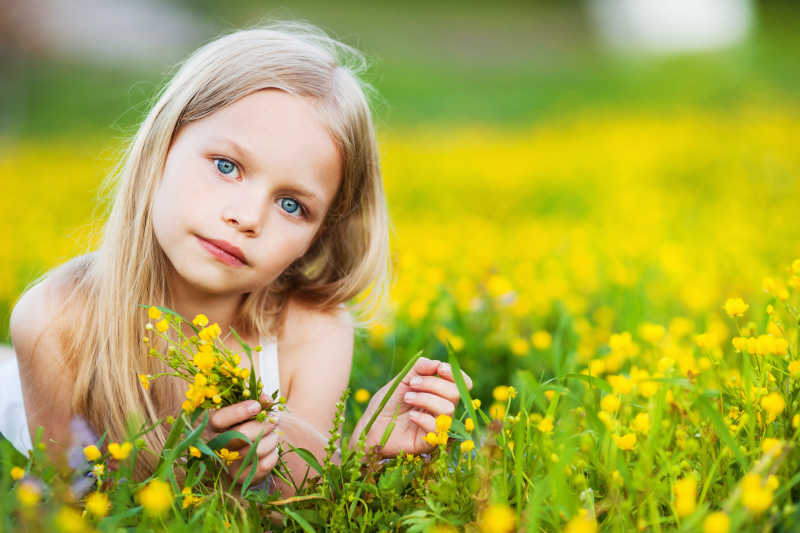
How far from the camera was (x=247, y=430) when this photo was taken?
5.23 ft

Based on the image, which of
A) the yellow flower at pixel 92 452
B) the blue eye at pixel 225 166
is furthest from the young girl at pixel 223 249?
the yellow flower at pixel 92 452

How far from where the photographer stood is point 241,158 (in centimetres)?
176

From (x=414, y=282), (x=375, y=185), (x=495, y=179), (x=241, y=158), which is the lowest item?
(x=495, y=179)

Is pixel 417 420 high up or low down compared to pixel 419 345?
up

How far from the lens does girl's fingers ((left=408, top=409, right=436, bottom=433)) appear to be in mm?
1703

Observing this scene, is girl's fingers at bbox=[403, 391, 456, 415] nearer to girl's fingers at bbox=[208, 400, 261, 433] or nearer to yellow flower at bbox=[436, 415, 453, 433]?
yellow flower at bbox=[436, 415, 453, 433]

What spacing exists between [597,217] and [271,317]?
3.78 metres

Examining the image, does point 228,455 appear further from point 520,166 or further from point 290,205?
point 520,166

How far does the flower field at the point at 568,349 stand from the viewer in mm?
1406

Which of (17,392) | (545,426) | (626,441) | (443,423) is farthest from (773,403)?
(17,392)

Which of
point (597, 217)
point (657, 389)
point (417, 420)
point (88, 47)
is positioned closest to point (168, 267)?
point (417, 420)

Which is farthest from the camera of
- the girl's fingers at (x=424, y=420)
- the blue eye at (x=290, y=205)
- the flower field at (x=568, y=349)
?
the blue eye at (x=290, y=205)

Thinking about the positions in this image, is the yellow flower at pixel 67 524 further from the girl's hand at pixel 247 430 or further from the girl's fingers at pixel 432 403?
the girl's fingers at pixel 432 403

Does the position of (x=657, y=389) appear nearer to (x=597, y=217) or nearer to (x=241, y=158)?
(x=241, y=158)
